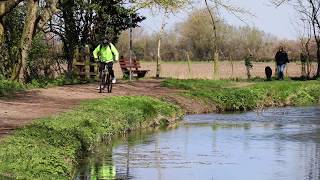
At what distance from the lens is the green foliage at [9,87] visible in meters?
21.7

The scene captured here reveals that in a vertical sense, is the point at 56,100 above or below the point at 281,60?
below

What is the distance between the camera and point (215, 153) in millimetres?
14844

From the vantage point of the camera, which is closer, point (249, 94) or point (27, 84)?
point (27, 84)

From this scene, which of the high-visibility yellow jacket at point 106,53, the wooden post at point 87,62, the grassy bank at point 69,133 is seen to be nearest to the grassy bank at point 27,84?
the wooden post at point 87,62

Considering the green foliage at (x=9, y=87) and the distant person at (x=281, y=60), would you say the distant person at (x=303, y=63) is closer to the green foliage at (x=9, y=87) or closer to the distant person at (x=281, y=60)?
the distant person at (x=281, y=60)

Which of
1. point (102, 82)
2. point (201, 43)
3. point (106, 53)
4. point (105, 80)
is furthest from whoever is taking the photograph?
point (201, 43)

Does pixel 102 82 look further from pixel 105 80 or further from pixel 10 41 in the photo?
pixel 10 41

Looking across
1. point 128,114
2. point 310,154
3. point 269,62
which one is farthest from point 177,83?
point 269,62

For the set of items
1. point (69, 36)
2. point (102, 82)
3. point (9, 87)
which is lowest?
point (9, 87)

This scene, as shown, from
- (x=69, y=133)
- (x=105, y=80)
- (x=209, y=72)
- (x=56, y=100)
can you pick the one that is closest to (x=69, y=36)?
(x=105, y=80)

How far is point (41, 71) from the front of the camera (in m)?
32.6

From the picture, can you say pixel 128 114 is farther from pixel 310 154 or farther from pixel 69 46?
pixel 69 46

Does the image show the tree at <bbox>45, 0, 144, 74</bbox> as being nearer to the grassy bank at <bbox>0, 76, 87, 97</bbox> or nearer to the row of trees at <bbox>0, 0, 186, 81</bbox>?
the row of trees at <bbox>0, 0, 186, 81</bbox>

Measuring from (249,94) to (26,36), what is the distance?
9010 millimetres
